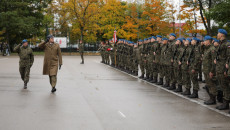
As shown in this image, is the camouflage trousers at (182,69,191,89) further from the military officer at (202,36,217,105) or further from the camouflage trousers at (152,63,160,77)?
the camouflage trousers at (152,63,160,77)

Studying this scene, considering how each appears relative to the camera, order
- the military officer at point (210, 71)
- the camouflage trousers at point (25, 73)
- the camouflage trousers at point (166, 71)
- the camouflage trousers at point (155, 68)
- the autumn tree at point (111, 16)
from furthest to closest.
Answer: the autumn tree at point (111, 16) < the camouflage trousers at point (155, 68) < the camouflage trousers at point (166, 71) < the camouflage trousers at point (25, 73) < the military officer at point (210, 71)

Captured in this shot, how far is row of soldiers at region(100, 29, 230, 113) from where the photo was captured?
8773mm

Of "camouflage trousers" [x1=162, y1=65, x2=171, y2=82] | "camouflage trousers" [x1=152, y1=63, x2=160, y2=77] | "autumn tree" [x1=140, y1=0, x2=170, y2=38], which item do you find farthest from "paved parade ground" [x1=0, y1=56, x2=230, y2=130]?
"autumn tree" [x1=140, y1=0, x2=170, y2=38]

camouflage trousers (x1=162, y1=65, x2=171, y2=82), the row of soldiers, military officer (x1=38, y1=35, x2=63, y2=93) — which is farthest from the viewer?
camouflage trousers (x1=162, y1=65, x2=171, y2=82)

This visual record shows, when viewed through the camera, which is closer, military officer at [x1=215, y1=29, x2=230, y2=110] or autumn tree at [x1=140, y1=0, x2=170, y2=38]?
military officer at [x1=215, y1=29, x2=230, y2=110]

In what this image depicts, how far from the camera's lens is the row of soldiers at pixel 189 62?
28.8ft

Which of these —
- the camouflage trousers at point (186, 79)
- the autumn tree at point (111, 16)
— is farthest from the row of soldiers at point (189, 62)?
the autumn tree at point (111, 16)

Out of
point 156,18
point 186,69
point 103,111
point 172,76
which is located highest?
point 156,18

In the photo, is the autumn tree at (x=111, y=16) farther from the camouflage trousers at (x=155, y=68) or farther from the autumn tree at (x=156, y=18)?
the camouflage trousers at (x=155, y=68)

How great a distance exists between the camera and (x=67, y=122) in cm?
704

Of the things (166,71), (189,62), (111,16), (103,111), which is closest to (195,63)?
(189,62)

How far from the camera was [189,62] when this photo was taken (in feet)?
36.2

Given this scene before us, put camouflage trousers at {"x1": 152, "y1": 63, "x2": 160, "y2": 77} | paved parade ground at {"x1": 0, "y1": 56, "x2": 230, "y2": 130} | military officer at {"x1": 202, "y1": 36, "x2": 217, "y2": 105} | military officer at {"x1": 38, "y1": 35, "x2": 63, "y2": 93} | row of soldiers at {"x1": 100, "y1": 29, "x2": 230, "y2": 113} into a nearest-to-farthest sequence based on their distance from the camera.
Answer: paved parade ground at {"x1": 0, "y1": 56, "x2": 230, "y2": 130}, row of soldiers at {"x1": 100, "y1": 29, "x2": 230, "y2": 113}, military officer at {"x1": 202, "y1": 36, "x2": 217, "y2": 105}, military officer at {"x1": 38, "y1": 35, "x2": 63, "y2": 93}, camouflage trousers at {"x1": 152, "y1": 63, "x2": 160, "y2": 77}

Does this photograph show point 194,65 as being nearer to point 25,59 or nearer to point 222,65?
point 222,65
